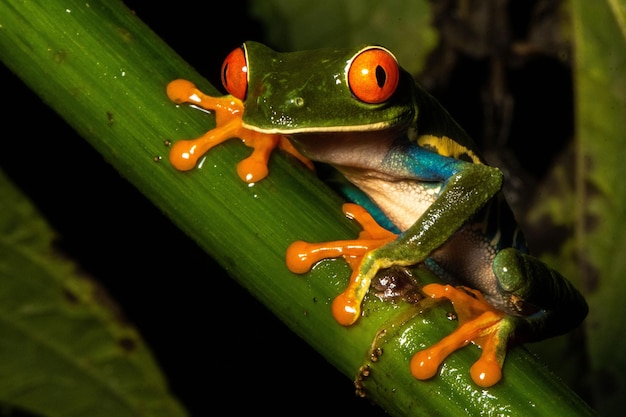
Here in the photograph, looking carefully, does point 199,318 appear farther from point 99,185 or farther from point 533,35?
point 533,35

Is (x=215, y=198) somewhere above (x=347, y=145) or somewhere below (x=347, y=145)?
above

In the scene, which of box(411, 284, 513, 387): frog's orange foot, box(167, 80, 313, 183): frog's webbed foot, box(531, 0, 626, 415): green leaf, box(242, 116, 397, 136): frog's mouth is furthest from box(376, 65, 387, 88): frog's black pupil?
box(531, 0, 626, 415): green leaf

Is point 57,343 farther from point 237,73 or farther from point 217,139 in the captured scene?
point 217,139

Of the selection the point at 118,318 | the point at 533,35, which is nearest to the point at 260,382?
the point at 118,318

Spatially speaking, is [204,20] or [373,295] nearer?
[373,295]

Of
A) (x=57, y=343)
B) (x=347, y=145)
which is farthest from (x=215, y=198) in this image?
(x=57, y=343)

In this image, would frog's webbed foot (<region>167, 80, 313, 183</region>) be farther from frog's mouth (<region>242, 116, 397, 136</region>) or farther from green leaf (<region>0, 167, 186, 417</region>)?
green leaf (<region>0, 167, 186, 417</region>)
